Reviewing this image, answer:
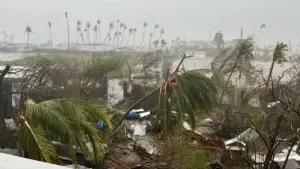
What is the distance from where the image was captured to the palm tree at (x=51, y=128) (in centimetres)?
740

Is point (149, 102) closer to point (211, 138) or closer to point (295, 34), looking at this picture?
point (211, 138)

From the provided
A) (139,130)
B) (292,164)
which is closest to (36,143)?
(292,164)

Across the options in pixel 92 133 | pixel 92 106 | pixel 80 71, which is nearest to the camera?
pixel 92 133

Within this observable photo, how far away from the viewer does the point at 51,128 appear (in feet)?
25.5

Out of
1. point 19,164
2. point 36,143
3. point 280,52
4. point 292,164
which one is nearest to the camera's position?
point 19,164

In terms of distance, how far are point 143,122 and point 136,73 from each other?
15.5 meters

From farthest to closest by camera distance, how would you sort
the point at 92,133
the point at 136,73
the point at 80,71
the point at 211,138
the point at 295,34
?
the point at 295,34 → the point at 136,73 → the point at 80,71 → the point at 211,138 → the point at 92,133

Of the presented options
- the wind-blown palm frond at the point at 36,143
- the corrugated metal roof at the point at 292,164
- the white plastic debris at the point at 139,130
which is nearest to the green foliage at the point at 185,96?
the white plastic debris at the point at 139,130

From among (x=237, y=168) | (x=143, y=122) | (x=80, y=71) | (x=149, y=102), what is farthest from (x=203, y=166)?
(x=80, y=71)

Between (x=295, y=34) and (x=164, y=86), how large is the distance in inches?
3974

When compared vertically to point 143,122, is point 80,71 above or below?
above

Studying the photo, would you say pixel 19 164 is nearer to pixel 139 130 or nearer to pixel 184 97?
pixel 184 97

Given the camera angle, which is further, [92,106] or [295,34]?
[295,34]

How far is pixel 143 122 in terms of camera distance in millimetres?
18516
